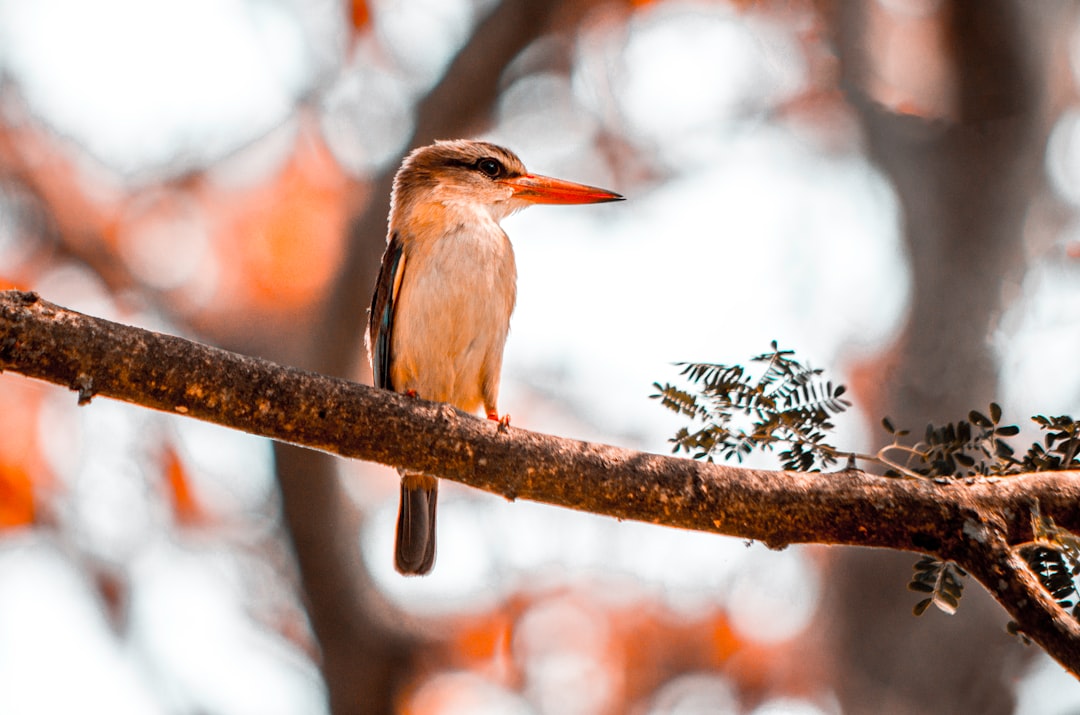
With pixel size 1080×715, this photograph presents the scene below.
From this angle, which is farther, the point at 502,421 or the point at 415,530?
the point at 415,530

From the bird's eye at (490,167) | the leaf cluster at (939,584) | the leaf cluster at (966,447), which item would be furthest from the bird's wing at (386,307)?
the leaf cluster at (939,584)

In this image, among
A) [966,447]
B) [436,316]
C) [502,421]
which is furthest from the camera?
[436,316]

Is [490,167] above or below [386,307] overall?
above

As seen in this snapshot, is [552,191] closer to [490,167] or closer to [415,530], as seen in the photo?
[490,167]

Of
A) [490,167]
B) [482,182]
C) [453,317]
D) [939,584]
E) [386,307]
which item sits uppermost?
[490,167]

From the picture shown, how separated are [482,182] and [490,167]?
121 mm

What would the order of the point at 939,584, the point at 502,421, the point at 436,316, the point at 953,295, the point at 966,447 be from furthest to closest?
the point at 953,295
the point at 436,316
the point at 502,421
the point at 966,447
the point at 939,584

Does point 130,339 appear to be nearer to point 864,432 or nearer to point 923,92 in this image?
point 864,432

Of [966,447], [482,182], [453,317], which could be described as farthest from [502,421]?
[482,182]

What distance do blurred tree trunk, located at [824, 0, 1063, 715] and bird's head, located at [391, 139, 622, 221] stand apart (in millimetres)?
2085

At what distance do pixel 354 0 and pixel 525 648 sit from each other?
4.93 metres

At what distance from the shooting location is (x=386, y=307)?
435 centimetres

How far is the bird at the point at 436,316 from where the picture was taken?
4.14 meters

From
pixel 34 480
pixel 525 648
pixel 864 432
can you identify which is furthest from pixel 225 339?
pixel 864 432
